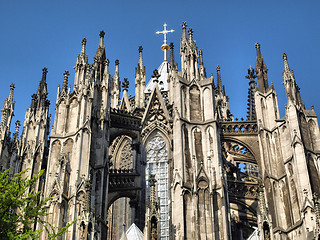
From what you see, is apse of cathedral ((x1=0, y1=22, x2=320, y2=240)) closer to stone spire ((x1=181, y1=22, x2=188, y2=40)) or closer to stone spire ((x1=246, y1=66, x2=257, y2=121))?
stone spire ((x1=181, y1=22, x2=188, y2=40))

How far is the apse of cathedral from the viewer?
91.7ft

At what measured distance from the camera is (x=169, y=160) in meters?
34.2

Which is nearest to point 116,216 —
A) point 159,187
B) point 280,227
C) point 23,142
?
point 159,187

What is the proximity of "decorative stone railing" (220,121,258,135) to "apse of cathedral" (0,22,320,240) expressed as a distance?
0.22 feet

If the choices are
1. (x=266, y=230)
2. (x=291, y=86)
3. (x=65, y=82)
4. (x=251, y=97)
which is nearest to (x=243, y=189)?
(x=291, y=86)

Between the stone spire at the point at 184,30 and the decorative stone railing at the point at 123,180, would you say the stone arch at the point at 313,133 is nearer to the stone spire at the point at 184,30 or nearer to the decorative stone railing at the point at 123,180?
the stone spire at the point at 184,30

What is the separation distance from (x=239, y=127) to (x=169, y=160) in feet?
18.0

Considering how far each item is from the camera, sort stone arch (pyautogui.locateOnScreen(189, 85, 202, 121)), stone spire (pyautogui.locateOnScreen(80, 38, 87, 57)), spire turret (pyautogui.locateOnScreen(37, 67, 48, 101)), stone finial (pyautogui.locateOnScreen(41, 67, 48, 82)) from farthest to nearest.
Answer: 1. stone finial (pyautogui.locateOnScreen(41, 67, 48, 82))
2. spire turret (pyautogui.locateOnScreen(37, 67, 48, 101))
3. stone spire (pyautogui.locateOnScreen(80, 38, 87, 57))
4. stone arch (pyautogui.locateOnScreen(189, 85, 202, 121))

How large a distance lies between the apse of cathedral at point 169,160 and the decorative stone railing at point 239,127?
7cm

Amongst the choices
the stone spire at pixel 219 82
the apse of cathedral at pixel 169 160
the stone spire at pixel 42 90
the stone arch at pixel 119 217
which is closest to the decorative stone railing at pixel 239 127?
the apse of cathedral at pixel 169 160

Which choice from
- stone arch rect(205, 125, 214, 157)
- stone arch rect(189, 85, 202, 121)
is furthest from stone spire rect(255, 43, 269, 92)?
stone arch rect(205, 125, 214, 157)

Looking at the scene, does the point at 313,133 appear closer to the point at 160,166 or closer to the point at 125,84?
the point at 160,166

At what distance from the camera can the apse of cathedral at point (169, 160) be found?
91.7 ft

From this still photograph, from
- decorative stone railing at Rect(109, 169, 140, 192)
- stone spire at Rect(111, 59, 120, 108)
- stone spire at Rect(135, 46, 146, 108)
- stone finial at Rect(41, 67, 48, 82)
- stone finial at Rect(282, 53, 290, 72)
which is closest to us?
decorative stone railing at Rect(109, 169, 140, 192)
